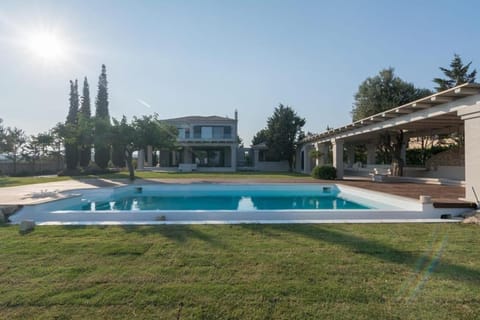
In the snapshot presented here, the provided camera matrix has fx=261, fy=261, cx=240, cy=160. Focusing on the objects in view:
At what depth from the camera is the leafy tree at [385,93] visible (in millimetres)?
25266

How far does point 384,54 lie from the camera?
53.9ft

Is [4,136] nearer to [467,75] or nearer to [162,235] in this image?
[162,235]

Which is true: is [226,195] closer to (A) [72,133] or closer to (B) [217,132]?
(A) [72,133]

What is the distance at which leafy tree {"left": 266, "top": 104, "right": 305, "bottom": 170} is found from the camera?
30.8m

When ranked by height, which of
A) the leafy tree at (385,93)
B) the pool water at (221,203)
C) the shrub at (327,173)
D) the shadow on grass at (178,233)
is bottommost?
the pool water at (221,203)

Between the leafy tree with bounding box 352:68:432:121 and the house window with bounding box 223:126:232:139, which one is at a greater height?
the leafy tree with bounding box 352:68:432:121

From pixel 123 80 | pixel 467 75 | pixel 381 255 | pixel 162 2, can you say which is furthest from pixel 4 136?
pixel 467 75

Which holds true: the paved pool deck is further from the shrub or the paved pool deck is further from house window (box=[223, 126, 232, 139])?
house window (box=[223, 126, 232, 139])

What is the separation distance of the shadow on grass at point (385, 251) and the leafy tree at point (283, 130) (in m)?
25.3

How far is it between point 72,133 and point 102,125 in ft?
19.4

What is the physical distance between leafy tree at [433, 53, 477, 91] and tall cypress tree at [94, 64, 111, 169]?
103 ft

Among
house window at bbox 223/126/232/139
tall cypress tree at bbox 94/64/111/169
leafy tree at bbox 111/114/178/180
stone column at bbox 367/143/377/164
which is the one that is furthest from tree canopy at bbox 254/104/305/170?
tall cypress tree at bbox 94/64/111/169

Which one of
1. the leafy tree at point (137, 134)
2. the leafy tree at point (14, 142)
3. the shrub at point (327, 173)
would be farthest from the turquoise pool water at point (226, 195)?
the leafy tree at point (14, 142)

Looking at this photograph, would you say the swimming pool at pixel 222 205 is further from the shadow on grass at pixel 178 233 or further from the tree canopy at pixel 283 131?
the tree canopy at pixel 283 131
